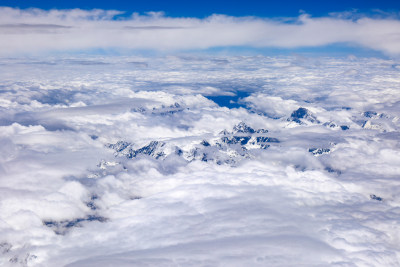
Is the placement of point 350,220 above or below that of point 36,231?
above

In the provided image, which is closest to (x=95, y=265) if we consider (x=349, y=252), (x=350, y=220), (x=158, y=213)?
(x=158, y=213)

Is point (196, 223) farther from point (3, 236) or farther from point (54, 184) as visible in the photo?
point (54, 184)

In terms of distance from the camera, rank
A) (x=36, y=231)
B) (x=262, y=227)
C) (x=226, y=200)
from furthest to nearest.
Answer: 1. (x=36, y=231)
2. (x=226, y=200)
3. (x=262, y=227)

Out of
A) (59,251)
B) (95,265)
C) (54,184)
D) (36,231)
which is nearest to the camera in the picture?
(95,265)

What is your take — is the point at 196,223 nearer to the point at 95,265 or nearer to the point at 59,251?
the point at 95,265

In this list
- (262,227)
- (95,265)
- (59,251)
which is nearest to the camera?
(95,265)

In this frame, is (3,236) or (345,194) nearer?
(3,236)

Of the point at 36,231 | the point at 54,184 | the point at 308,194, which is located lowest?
the point at 36,231

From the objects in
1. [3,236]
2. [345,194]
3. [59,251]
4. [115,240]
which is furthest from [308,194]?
[3,236]

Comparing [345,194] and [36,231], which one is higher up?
[345,194]
